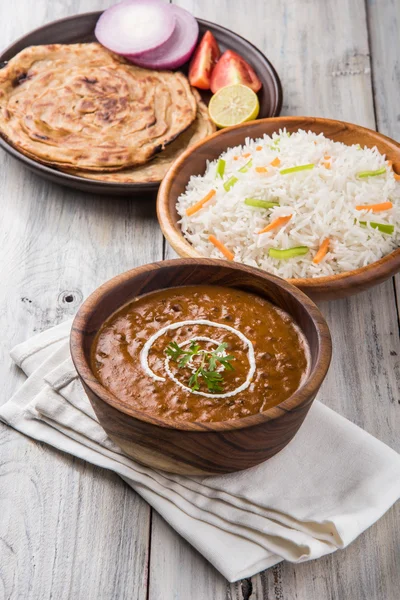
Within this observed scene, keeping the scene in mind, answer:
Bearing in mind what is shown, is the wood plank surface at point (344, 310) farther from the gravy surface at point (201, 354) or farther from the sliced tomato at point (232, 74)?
the gravy surface at point (201, 354)

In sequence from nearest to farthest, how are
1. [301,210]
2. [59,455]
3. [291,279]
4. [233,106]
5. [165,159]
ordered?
[59,455]
[291,279]
[301,210]
[165,159]
[233,106]

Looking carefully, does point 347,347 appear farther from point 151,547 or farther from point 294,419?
point 151,547

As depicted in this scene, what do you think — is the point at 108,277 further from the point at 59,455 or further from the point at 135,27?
the point at 135,27

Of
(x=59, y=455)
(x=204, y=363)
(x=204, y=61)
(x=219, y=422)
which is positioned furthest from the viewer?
(x=204, y=61)

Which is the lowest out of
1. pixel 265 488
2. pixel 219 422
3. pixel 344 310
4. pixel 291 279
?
pixel 344 310

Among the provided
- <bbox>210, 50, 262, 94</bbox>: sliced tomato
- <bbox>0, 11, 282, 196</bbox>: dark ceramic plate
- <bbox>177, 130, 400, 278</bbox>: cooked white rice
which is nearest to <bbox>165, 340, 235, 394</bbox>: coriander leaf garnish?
<bbox>177, 130, 400, 278</bbox>: cooked white rice

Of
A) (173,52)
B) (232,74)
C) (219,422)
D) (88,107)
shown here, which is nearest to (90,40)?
(173,52)

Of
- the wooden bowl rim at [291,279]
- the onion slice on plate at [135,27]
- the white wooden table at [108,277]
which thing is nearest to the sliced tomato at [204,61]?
the onion slice on plate at [135,27]

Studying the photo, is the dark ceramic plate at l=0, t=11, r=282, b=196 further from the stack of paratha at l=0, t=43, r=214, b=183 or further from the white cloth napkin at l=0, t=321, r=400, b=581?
the white cloth napkin at l=0, t=321, r=400, b=581
